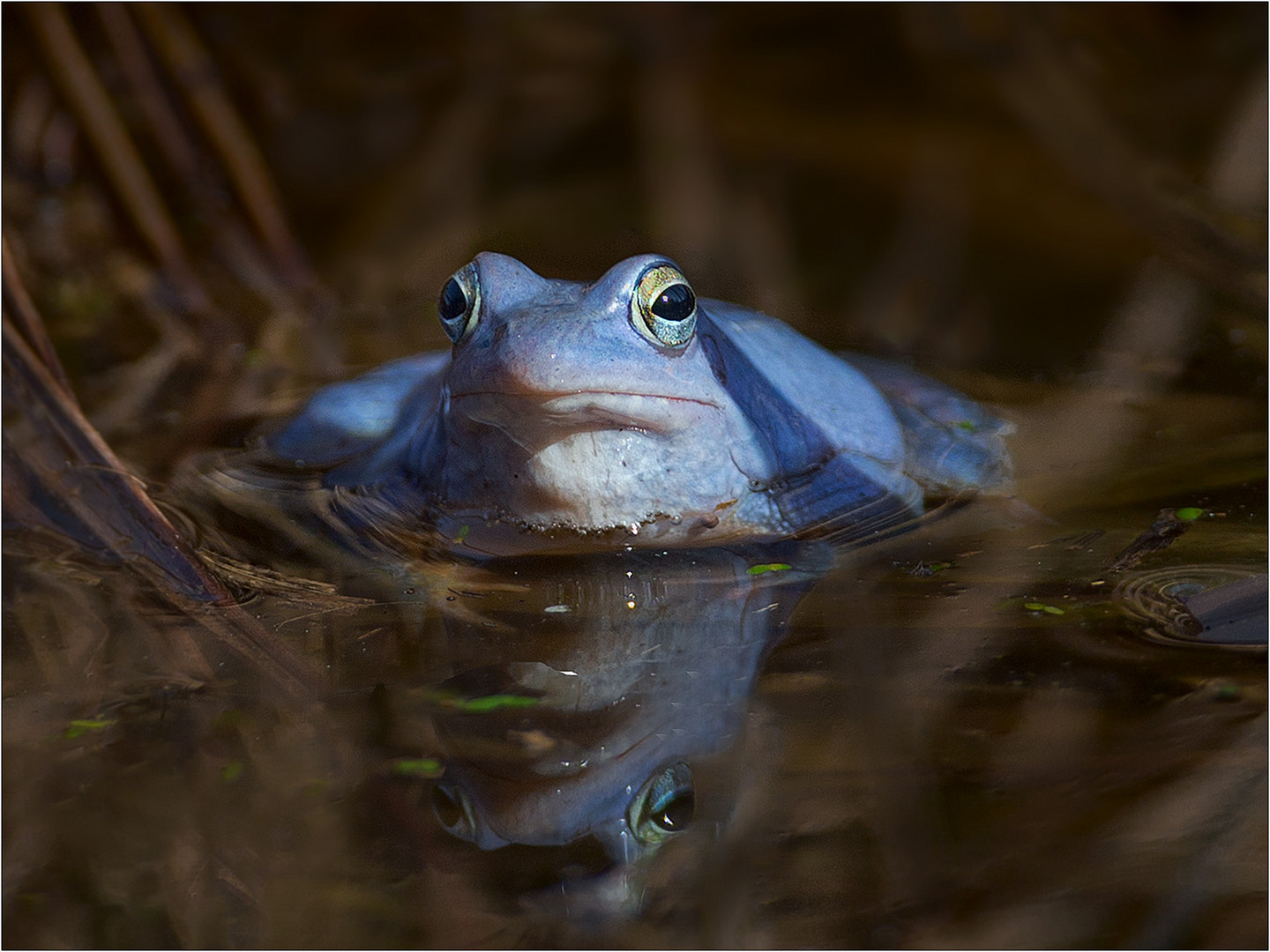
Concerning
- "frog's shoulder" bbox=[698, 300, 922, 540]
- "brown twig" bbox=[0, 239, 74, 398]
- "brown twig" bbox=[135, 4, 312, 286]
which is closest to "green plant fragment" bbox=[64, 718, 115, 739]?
"brown twig" bbox=[0, 239, 74, 398]

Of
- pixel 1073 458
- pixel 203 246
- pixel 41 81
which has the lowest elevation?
pixel 1073 458

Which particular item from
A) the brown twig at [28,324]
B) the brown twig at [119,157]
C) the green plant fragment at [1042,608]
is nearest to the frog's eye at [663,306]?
the green plant fragment at [1042,608]

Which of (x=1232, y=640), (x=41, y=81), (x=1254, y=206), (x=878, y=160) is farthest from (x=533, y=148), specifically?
(x=1232, y=640)

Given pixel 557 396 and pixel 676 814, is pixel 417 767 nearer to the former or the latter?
pixel 676 814

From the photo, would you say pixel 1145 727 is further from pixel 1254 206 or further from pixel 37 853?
pixel 1254 206

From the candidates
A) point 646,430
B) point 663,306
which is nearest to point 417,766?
point 646,430

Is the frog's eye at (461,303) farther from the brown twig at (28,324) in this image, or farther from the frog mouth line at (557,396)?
the brown twig at (28,324)
